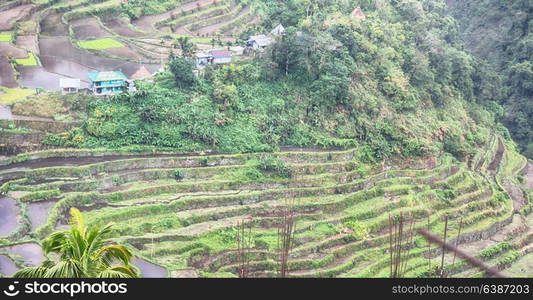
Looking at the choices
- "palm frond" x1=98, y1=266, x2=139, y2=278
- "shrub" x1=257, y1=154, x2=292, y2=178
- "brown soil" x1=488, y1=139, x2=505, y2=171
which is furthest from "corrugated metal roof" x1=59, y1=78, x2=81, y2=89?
→ "brown soil" x1=488, y1=139, x2=505, y2=171

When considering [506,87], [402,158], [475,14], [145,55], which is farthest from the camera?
[475,14]

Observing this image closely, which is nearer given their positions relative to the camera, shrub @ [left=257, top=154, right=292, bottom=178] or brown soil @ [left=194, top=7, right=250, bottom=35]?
shrub @ [left=257, top=154, right=292, bottom=178]

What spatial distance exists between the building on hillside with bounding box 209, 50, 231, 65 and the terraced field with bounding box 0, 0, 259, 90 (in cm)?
298

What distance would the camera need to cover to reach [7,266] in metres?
18.4

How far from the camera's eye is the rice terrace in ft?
77.3

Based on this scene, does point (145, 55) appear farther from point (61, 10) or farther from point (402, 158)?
point (402, 158)

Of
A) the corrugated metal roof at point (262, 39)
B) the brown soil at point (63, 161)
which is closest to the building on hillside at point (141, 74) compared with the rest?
the brown soil at point (63, 161)

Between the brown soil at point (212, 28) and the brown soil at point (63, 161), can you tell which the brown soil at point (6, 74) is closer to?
the brown soil at point (63, 161)

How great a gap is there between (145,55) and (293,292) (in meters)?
29.2

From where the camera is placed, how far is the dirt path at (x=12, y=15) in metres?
35.5

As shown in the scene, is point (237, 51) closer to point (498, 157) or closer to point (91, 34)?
point (91, 34)

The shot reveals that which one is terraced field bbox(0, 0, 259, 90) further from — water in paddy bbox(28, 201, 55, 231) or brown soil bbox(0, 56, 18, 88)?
water in paddy bbox(28, 201, 55, 231)

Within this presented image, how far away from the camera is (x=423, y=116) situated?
1371 inches

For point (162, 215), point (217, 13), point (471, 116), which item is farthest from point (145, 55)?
point (471, 116)
